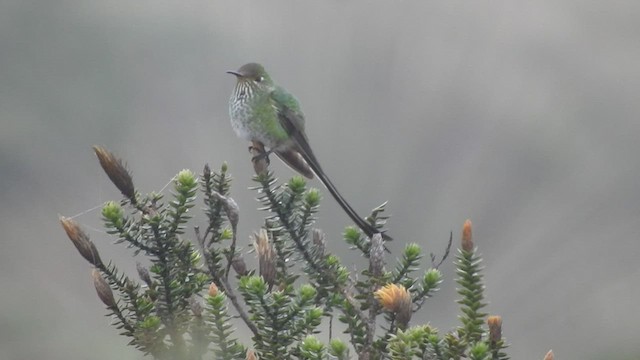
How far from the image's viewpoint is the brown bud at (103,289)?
1.67m

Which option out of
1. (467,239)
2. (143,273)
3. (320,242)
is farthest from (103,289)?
(467,239)

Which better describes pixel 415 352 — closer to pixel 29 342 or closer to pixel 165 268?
pixel 165 268

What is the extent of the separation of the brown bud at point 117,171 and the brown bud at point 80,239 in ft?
0.38

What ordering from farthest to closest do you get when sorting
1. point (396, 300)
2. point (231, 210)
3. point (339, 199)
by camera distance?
point (339, 199) < point (231, 210) < point (396, 300)

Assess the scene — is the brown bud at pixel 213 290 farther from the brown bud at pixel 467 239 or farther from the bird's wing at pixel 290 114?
the bird's wing at pixel 290 114

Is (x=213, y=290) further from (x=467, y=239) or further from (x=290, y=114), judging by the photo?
(x=290, y=114)

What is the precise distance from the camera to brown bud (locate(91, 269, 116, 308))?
5.47 ft

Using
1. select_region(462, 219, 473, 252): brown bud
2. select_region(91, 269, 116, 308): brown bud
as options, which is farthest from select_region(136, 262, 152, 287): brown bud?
select_region(462, 219, 473, 252): brown bud

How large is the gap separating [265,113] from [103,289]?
2.04m

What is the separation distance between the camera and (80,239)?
168 cm

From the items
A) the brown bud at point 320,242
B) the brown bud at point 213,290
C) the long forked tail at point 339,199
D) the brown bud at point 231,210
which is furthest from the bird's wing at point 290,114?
the brown bud at point 213,290

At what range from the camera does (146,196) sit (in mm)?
1816

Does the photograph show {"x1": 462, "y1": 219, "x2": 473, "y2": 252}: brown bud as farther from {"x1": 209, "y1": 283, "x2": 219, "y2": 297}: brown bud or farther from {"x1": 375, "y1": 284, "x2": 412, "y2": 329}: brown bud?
{"x1": 209, "y1": 283, "x2": 219, "y2": 297}: brown bud

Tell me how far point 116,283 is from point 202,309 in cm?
18
